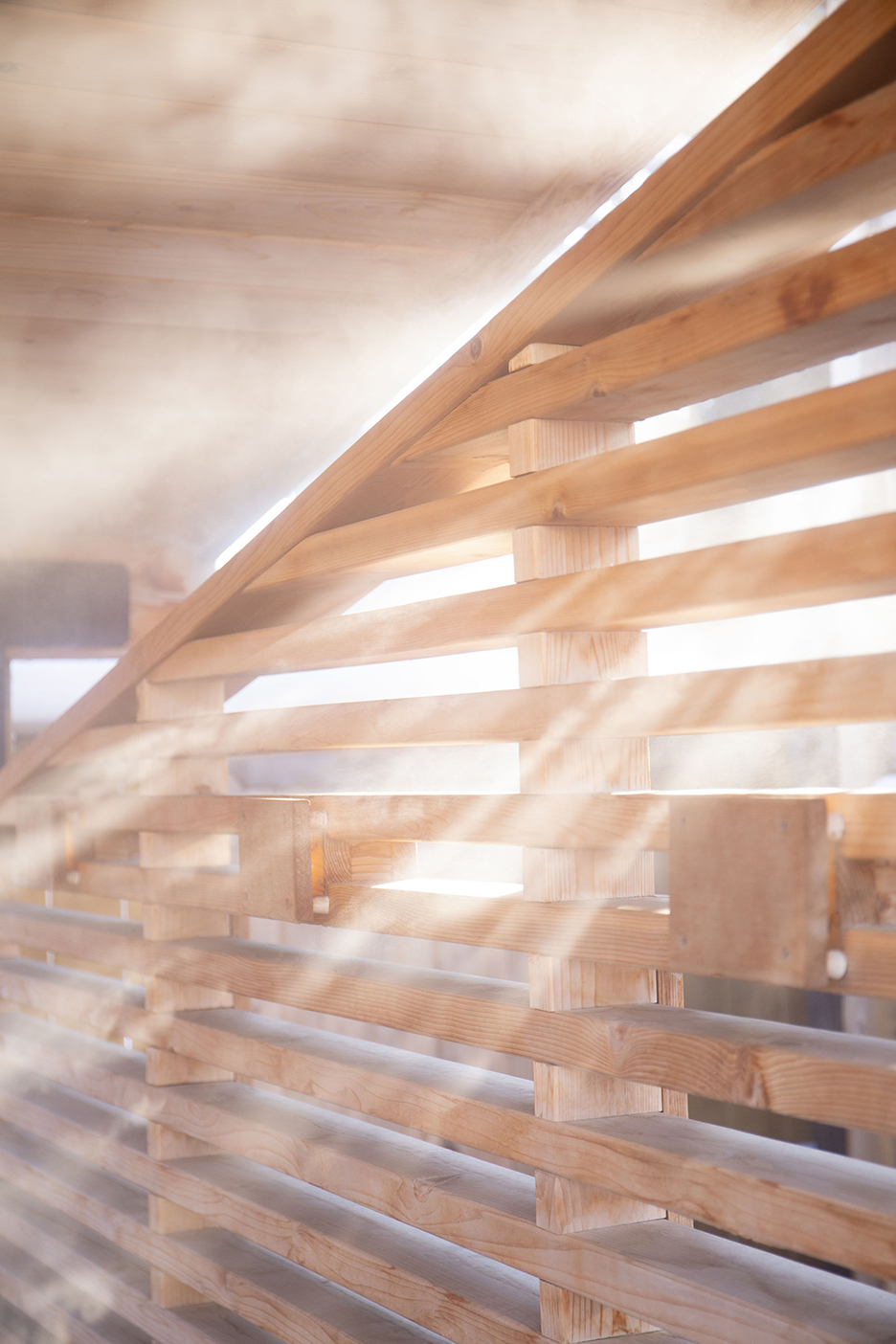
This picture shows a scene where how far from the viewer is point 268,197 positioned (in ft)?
8.18

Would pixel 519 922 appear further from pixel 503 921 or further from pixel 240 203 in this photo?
pixel 240 203

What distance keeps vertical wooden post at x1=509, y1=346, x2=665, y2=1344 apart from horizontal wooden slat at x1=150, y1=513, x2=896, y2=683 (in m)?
0.05

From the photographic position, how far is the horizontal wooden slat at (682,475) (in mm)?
1292

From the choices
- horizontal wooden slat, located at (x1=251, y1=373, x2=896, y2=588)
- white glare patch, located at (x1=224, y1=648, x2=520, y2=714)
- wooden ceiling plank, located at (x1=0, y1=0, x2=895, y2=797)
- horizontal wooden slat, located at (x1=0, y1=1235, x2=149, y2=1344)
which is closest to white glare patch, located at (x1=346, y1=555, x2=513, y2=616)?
white glare patch, located at (x1=224, y1=648, x2=520, y2=714)

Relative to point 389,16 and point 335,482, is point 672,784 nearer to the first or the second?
point 335,482

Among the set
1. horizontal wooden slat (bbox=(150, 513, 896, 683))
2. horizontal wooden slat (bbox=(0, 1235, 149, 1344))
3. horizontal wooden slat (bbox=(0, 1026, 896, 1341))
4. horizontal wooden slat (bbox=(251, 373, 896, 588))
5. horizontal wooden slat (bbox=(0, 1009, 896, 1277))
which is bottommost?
horizontal wooden slat (bbox=(0, 1235, 149, 1344))

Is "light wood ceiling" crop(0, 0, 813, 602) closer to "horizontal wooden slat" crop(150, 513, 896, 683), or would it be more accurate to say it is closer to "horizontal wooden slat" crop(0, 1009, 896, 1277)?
"horizontal wooden slat" crop(150, 513, 896, 683)

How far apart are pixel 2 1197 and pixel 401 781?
1640mm

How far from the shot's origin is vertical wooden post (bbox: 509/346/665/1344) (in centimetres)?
161

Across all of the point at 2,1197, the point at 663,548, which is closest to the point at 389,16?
the point at 663,548

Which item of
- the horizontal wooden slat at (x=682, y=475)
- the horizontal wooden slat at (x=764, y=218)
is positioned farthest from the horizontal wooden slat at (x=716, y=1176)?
the horizontal wooden slat at (x=764, y=218)

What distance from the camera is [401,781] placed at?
4137 millimetres

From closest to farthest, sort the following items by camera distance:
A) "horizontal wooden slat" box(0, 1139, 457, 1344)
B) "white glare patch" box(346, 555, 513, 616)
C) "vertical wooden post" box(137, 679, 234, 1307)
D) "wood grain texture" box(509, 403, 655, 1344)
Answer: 1. "wood grain texture" box(509, 403, 655, 1344)
2. "horizontal wooden slat" box(0, 1139, 457, 1344)
3. "vertical wooden post" box(137, 679, 234, 1307)
4. "white glare patch" box(346, 555, 513, 616)

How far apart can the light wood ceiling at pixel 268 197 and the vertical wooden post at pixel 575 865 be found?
730 mm
